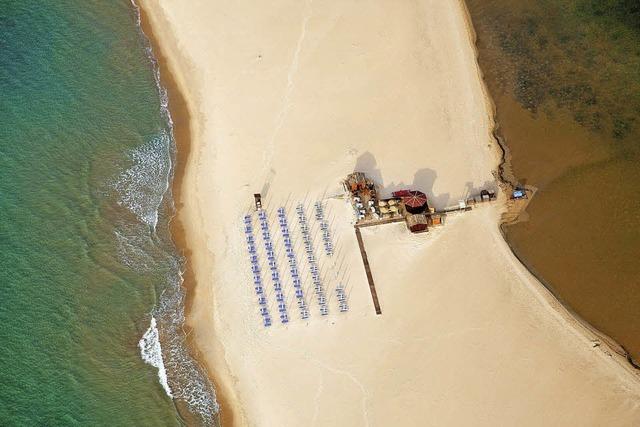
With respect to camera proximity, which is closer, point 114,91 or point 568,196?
point 568,196

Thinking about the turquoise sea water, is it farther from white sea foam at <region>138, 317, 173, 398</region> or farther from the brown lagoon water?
the brown lagoon water

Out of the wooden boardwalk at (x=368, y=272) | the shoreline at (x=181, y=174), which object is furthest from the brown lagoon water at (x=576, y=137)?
the shoreline at (x=181, y=174)

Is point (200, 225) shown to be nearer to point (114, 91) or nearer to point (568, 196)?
point (114, 91)

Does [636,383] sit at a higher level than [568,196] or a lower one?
lower

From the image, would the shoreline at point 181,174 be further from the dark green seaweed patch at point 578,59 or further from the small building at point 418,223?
the dark green seaweed patch at point 578,59

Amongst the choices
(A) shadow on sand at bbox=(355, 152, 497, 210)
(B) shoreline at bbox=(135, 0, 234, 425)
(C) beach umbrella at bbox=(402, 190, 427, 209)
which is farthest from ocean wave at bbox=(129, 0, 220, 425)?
(C) beach umbrella at bbox=(402, 190, 427, 209)

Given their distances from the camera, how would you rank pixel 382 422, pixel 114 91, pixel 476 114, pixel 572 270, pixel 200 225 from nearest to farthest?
pixel 382 422 < pixel 572 270 < pixel 200 225 < pixel 476 114 < pixel 114 91

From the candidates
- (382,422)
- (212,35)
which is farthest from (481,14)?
(382,422)

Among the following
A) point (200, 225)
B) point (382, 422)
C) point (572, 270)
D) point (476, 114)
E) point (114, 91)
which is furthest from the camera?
point (114, 91)
